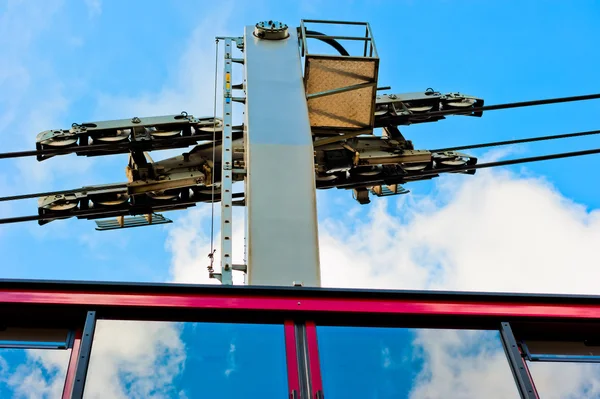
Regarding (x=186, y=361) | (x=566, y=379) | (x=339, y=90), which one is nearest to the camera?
(x=186, y=361)

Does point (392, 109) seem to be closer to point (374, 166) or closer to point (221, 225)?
point (374, 166)

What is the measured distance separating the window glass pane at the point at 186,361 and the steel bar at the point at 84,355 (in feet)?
0.14

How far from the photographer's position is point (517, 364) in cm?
632

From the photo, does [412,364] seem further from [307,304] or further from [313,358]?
[307,304]

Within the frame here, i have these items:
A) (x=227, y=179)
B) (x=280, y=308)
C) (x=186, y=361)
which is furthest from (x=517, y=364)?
(x=227, y=179)

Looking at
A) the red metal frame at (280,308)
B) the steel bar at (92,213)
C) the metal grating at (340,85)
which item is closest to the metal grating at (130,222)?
the steel bar at (92,213)

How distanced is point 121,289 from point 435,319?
2.31 m

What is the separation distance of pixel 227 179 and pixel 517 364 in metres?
3.64

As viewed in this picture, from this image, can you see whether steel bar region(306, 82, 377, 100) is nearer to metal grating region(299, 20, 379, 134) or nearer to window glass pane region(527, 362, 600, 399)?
metal grating region(299, 20, 379, 134)

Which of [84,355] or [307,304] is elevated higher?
[307,304]

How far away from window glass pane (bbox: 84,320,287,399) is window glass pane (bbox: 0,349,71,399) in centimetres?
22

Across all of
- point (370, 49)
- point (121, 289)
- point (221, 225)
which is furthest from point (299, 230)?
point (370, 49)

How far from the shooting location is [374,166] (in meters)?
12.5

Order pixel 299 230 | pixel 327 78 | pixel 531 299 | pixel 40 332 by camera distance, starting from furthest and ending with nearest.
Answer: pixel 327 78, pixel 299 230, pixel 531 299, pixel 40 332
